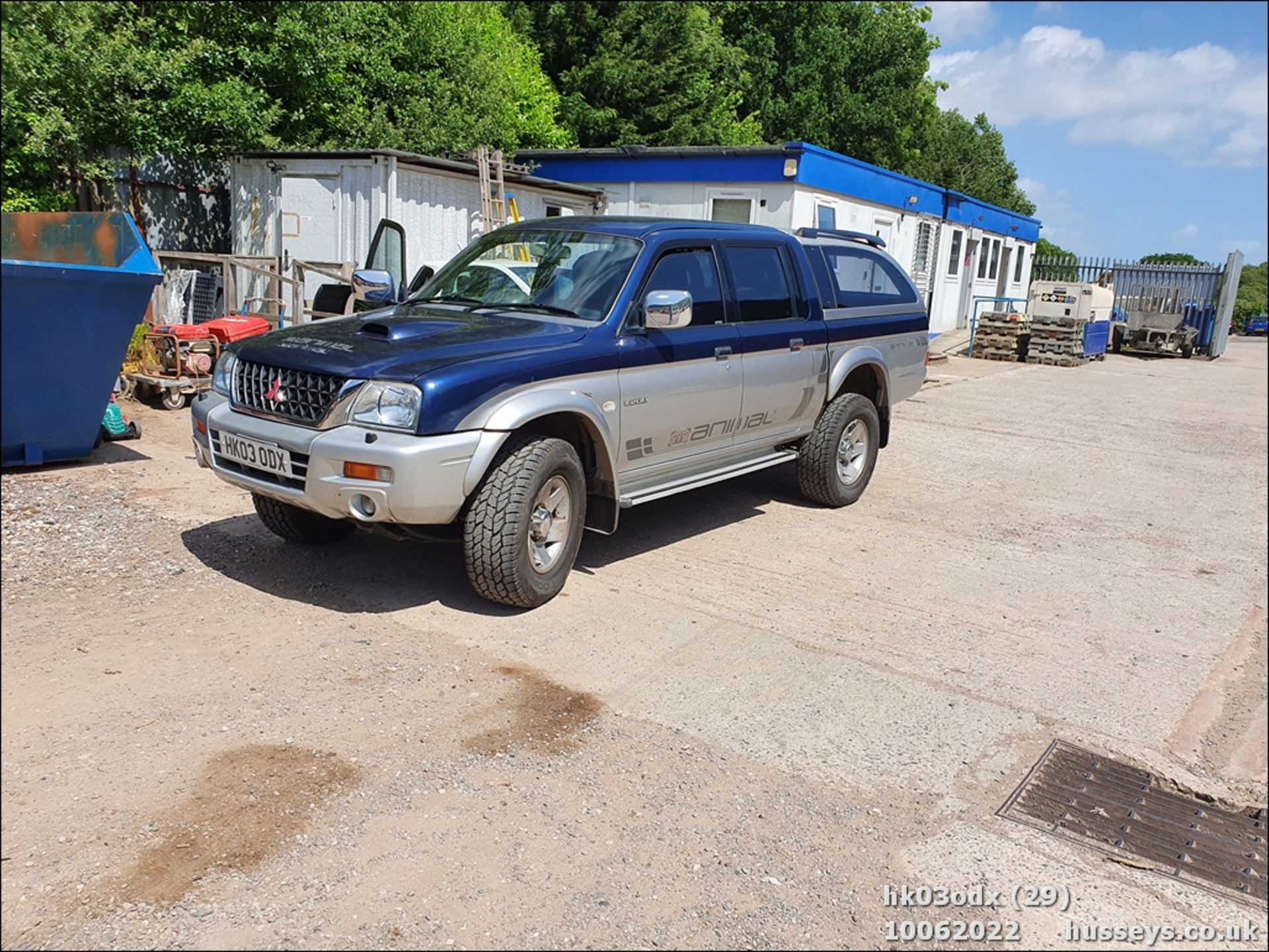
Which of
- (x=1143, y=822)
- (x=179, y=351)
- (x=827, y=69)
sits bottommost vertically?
(x=1143, y=822)

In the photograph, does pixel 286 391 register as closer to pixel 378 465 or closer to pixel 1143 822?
pixel 378 465

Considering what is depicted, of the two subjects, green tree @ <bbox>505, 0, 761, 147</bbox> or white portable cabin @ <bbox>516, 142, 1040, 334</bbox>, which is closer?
white portable cabin @ <bbox>516, 142, 1040, 334</bbox>

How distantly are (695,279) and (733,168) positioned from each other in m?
12.1

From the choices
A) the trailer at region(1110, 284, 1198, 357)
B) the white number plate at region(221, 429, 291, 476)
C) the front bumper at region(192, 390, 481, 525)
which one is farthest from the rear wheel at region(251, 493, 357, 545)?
the trailer at region(1110, 284, 1198, 357)

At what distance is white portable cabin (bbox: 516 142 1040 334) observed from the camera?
17.5 m

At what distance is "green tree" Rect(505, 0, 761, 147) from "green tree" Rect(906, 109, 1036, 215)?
707 inches

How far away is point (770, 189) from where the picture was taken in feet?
57.9

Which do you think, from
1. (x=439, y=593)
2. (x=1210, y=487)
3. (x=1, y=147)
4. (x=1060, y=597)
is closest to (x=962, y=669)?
(x=1060, y=597)

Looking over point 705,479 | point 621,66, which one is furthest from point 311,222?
point 621,66

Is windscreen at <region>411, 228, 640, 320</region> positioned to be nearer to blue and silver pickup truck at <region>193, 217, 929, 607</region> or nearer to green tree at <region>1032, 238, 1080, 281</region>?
blue and silver pickup truck at <region>193, 217, 929, 607</region>

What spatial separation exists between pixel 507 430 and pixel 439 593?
3.68 feet

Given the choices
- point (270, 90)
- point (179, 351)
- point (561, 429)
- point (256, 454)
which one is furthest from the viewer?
point (270, 90)

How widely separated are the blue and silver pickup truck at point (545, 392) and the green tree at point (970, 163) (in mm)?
37606

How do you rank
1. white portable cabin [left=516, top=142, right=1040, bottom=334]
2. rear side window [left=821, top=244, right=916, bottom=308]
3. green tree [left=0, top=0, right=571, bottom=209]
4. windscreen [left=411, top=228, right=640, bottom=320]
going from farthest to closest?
white portable cabin [left=516, top=142, right=1040, bottom=334], green tree [left=0, top=0, right=571, bottom=209], rear side window [left=821, top=244, right=916, bottom=308], windscreen [left=411, top=228, right=640, bottom=320]
